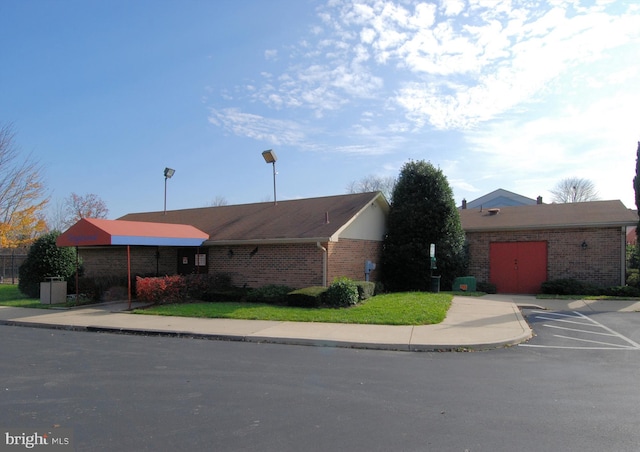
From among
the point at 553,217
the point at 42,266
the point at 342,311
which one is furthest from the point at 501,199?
the point at 42,266

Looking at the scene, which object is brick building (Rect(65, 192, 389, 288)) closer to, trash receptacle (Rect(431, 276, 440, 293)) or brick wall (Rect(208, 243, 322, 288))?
brick wall (Rect(208, 243, 322, 288))

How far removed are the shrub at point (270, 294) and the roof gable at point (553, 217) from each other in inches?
402

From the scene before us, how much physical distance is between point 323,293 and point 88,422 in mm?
9246

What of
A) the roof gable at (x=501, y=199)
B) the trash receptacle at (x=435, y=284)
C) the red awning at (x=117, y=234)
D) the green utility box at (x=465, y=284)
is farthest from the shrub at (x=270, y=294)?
the roof gable at (x=501, y=199)

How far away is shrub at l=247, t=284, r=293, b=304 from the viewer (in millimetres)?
14495

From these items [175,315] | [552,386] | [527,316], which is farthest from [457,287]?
[552,386]

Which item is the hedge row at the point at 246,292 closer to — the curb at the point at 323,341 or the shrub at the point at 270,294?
the shrub at the point at 270,294

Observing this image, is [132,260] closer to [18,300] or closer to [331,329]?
[18,300]

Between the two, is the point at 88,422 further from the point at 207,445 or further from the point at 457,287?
the point at 457,287

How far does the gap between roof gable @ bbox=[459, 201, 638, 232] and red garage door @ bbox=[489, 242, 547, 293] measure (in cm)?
90

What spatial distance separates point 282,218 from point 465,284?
8291 millimetres

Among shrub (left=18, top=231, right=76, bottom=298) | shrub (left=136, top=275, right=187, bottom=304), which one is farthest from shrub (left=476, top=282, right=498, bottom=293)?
shrub (left=18, top=231, right=76, bottom=298)

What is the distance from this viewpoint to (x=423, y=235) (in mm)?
19031

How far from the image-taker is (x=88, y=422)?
15.3 feet
